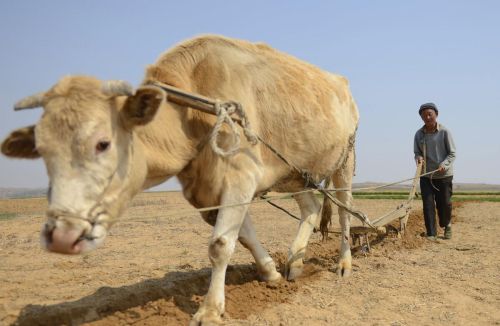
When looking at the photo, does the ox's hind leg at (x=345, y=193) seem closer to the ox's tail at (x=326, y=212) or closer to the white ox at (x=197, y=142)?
the white ox at (x=197, y=142)

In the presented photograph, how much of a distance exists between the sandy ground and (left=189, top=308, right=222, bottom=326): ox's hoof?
0.58 ft

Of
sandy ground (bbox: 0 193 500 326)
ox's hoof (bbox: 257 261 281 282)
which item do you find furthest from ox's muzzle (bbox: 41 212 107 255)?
ox's hoof (bbox: 257 261 281 282)

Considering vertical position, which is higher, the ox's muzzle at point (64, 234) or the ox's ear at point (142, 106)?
the ox's ear at point (142, 106)

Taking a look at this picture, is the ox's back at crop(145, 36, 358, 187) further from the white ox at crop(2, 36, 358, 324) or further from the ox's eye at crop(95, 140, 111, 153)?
the ox's eye at crop(95, 140, 111, 153)

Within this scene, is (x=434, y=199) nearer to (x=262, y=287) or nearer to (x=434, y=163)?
(x=434, y=163)

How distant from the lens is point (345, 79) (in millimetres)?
7320

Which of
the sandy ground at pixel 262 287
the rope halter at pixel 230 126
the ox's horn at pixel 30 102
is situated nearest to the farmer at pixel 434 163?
the sandy ground at pixel 262 287

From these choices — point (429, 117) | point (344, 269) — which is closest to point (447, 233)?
point (429, 117)

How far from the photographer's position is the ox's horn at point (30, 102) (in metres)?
3.58

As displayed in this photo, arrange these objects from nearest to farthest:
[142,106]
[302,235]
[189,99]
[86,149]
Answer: [86,149] → [142,106] → [189,99] → [302,235]

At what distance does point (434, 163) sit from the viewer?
918 cm

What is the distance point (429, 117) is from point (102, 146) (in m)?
6.99

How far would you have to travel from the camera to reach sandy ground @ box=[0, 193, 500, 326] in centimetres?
434

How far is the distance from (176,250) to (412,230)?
509 cm
